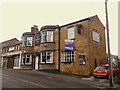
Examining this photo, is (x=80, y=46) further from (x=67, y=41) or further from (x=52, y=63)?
(x=52, y=63)

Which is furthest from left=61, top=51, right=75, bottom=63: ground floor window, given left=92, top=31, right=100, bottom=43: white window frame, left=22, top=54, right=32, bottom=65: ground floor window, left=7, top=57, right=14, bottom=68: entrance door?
left=7, top=57, right=14, bottom=68: entrance door

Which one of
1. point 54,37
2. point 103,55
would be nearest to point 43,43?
point 54,37

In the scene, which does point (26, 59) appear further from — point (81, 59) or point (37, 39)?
point (81, 59)

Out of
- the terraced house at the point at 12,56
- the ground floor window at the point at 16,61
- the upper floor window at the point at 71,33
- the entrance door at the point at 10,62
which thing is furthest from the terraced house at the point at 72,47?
the entrance door at the point at 10,62

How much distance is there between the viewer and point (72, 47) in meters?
25.9

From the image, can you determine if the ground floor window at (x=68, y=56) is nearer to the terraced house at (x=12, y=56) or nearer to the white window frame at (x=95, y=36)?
the white window frame at (x=95, y=36)

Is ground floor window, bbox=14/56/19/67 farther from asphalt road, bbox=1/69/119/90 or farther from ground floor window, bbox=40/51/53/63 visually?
asphalt road, bbox=1/69/119/90

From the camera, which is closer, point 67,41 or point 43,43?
point 67,41

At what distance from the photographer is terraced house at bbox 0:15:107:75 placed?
80.9 ft

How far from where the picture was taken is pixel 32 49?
3350cm

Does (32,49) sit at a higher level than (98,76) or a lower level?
higher

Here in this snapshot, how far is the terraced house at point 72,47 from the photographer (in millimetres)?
24672

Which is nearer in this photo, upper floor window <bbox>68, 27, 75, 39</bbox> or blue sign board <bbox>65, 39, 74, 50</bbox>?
blue sign board <bbox>65, 39, 74, 50</bbox>

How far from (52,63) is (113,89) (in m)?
15.1
